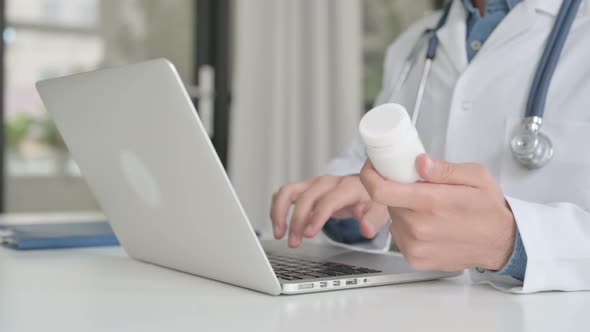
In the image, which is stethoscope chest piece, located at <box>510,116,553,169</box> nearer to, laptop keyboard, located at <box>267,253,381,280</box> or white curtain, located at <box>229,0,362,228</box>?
laptop keyboard, located at <box>267,253,381,280</box>

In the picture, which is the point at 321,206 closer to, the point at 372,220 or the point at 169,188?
the point at 372,220

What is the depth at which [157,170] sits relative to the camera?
0.81 metres

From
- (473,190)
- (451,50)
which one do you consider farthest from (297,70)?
(473,190)

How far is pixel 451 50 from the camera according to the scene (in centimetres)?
137

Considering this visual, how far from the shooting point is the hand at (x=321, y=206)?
3.42 ft

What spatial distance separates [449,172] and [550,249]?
0.20 metres

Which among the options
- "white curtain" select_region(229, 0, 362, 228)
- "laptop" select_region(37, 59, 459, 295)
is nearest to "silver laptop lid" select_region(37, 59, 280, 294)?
"laptop" select_region(37, 59, 459, 295)

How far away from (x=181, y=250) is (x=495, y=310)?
35 cm

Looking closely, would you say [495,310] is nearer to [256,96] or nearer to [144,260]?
[144,260]

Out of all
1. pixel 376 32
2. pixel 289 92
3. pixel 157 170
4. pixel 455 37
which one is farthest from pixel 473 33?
pixel 376 32

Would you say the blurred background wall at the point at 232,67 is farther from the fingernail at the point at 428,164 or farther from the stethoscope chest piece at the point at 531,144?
the fingernail at the point at 428,164

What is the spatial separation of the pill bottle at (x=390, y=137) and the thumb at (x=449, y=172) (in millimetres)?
12

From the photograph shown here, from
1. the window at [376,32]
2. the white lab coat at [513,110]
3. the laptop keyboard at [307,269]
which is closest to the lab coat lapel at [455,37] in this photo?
the white lab coat at [513,110]

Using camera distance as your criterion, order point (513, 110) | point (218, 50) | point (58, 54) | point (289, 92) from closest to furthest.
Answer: point (513, 110)
point (289, 92)
point (58, 54)
point (218, 50)
